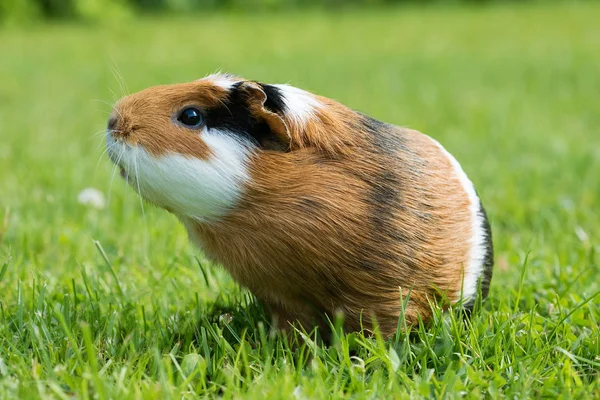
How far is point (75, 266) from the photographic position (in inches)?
138

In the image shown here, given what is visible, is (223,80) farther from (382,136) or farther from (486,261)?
(486,261)

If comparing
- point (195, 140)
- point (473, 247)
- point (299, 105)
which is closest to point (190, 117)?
point (195, 140)

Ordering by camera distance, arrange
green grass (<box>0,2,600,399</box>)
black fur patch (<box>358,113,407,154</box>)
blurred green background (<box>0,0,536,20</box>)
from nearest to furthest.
Answer: green grass (<box>0,2,600,399</box>) < black fur patch (<box>358,113,407,154</box>) < blurred green background (<box>0,0,536,20</box>)

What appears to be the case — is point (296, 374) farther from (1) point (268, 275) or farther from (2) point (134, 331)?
(2) point (134, 331)

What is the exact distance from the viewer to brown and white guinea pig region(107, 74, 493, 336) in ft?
7.68

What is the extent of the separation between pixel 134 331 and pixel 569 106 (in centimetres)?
622

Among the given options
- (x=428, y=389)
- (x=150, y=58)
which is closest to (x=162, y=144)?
(x=428, y=389)

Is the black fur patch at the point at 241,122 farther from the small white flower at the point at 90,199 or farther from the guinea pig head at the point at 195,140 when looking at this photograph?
the small white flower at the point at 90,199

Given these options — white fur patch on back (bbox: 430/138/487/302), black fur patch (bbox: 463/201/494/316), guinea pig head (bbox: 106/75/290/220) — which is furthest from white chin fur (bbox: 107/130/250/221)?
black fur patch (bbox: 463/201/494/316)

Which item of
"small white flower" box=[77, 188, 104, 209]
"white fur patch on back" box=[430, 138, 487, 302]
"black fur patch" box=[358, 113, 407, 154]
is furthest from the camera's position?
"small white flower" box=[77, 188, 104, 209]

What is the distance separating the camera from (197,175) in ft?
7.66

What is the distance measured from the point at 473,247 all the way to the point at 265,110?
0.91 m

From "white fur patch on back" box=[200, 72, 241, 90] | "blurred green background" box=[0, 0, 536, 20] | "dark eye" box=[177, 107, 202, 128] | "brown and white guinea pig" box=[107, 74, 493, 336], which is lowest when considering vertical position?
"brown and white guinea pig" box=[107, 74, 493, 336]

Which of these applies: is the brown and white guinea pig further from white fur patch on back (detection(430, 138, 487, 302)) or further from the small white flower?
the small white flower
